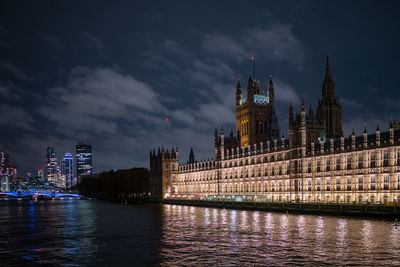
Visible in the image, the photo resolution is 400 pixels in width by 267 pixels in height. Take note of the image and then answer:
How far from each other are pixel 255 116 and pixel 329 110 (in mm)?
49766

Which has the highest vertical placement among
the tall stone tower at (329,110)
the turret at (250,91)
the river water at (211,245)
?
Answer: the turret at (250,91)

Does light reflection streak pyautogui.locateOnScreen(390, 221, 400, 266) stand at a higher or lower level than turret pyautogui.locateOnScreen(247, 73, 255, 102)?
lower

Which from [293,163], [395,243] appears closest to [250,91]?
[293,163]

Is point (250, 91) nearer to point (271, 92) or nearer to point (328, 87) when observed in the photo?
point (271, 92)

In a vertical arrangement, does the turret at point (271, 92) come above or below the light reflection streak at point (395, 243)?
above

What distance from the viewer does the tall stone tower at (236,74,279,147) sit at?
18162cm

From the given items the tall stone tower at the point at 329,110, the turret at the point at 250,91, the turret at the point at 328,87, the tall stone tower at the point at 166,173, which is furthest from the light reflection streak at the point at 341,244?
the tall stone tower at the point at 166,173

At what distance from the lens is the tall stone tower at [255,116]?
18162 centimetres

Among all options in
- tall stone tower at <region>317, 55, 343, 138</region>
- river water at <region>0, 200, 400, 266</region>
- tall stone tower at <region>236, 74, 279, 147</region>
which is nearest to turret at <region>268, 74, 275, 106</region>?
tall stone tower at <region>236, 74, 279, 147</region>

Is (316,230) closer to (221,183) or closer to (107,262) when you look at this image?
(107,262)

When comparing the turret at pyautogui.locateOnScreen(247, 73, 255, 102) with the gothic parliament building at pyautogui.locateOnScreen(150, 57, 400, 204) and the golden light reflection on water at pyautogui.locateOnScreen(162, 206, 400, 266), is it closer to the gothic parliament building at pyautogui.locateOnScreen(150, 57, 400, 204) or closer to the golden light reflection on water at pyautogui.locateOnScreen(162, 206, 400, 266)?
the gothic parliament building at pyautogui.locateOnScreen(150, 57, 400, 204)

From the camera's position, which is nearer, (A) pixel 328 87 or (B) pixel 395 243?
(B) pixel 395 243

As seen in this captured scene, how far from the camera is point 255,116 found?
18462 centimetres

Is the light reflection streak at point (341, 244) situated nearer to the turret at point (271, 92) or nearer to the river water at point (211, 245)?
the river water at point (211, 245)
